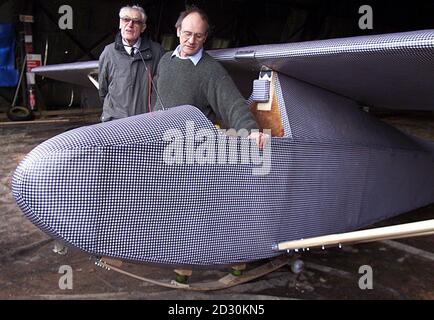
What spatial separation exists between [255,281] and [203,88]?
1.21 metres

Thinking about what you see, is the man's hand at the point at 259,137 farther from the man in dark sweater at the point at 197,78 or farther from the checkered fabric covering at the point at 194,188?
→ the man in dark sweater at the point at 197,78

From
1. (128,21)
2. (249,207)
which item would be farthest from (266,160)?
(128,21)

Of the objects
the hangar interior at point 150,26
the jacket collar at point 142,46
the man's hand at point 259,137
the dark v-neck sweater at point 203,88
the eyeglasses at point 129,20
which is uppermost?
the hangar interior at point 150,26

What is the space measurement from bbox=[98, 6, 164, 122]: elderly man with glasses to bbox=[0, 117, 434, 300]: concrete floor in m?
1.03

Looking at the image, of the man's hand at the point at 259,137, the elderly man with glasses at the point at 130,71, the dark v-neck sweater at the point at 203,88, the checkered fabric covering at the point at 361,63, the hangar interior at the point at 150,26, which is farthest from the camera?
the hangar interior at the point at 150,26

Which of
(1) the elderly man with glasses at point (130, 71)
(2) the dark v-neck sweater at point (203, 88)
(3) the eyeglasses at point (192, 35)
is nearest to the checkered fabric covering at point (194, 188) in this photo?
(2) the dark v-neck sweater at point (203, 88)

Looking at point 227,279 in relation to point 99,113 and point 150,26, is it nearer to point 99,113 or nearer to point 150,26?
point 99,113

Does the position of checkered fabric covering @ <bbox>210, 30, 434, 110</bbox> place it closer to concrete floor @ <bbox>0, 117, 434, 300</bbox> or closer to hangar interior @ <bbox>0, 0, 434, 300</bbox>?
hangar interior @ <bbox>0, 0, 434, 300</bbox>

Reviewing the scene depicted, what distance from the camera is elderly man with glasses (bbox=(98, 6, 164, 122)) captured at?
10.2 ft

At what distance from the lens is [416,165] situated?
3697mm

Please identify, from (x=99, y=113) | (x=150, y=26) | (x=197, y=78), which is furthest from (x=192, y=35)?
(x=150, y=26)

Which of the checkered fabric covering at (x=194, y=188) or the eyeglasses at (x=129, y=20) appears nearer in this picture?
the checkered fabric covering at (x=194, y=188)

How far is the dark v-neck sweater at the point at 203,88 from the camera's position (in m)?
2.42

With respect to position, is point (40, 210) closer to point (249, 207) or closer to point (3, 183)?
point (249, 207)
